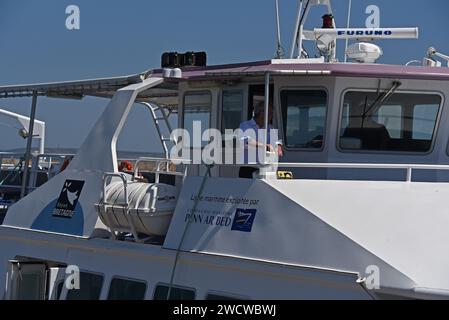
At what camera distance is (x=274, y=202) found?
681 cm

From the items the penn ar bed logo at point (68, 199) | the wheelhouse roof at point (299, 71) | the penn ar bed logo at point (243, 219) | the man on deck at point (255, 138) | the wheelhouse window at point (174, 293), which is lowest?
the wheelhouse window at point (174, 293)

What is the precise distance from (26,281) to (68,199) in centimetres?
105

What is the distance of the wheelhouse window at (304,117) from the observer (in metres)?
7.82

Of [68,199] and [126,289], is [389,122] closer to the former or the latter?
[126,289]

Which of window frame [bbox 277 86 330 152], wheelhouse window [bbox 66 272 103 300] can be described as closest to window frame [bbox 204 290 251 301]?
wheelhouse window [bbox 66 272 103 300]

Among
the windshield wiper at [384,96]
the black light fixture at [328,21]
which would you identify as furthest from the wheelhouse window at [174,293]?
the black light fixture at [328,21]

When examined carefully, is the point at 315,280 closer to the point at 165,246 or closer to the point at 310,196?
the point at 310,196

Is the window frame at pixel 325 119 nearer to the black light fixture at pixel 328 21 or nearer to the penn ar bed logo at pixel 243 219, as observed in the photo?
the penn ar bed logo at pixel 243 219

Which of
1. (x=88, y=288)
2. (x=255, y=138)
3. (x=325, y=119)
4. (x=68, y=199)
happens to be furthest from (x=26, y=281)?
(x=325, y=119)

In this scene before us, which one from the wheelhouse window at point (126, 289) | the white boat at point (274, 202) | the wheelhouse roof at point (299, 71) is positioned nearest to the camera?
the white boat at point (274, 202)

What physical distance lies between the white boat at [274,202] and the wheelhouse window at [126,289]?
16mm

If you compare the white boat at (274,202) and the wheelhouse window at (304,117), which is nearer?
the white boat at (274,202)

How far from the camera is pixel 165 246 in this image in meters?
7.44

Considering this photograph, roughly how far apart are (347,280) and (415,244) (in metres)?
0.67
